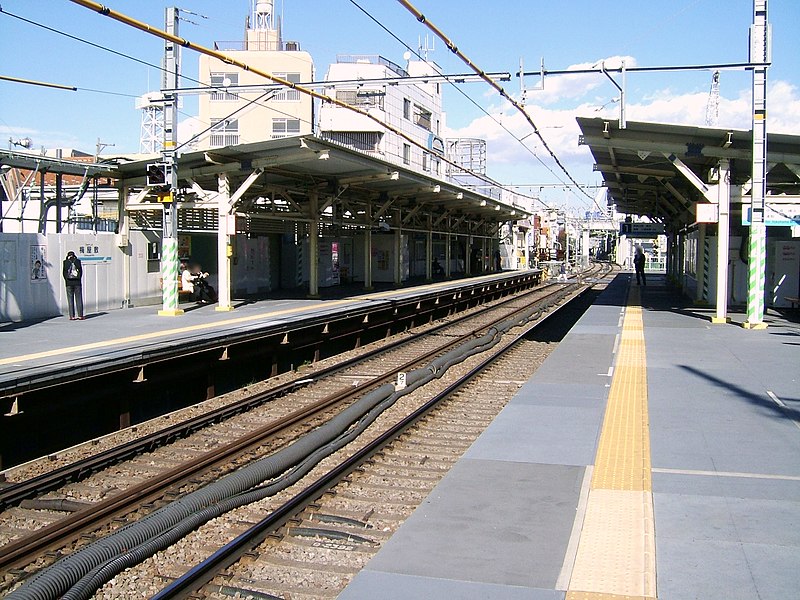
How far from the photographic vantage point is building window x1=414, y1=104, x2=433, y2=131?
168 ft

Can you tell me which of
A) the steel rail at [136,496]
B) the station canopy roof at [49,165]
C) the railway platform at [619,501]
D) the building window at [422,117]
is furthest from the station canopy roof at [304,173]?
the building window at [422,117]

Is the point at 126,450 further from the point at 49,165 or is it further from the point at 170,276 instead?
the point at 49,165

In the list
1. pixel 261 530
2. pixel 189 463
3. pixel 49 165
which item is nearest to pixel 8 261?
pixel 49 165

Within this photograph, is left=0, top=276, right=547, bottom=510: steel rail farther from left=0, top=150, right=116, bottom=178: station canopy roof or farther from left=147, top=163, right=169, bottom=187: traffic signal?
left=0, top=150, right=116, bottom=178: station canopy roof

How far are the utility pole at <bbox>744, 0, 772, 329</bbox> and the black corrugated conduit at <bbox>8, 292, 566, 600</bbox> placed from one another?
9.89 m

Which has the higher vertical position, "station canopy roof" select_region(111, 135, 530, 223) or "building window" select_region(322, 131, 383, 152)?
"building window" select_region(322, 131, 383, 152)

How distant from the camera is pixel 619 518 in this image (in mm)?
5160

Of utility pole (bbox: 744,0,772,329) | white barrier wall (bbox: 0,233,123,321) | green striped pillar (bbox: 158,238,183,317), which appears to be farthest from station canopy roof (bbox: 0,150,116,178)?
utility pole (bbox: 744,0,772,329)

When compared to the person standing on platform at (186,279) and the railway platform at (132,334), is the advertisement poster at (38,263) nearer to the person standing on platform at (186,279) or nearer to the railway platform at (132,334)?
the railway platform at (132,334)

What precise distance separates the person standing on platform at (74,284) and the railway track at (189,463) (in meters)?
5.57

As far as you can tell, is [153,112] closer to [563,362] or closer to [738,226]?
[738,226]

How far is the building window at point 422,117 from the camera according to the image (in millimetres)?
51331

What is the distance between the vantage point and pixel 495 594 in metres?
4.07

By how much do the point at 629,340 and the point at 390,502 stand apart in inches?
369
